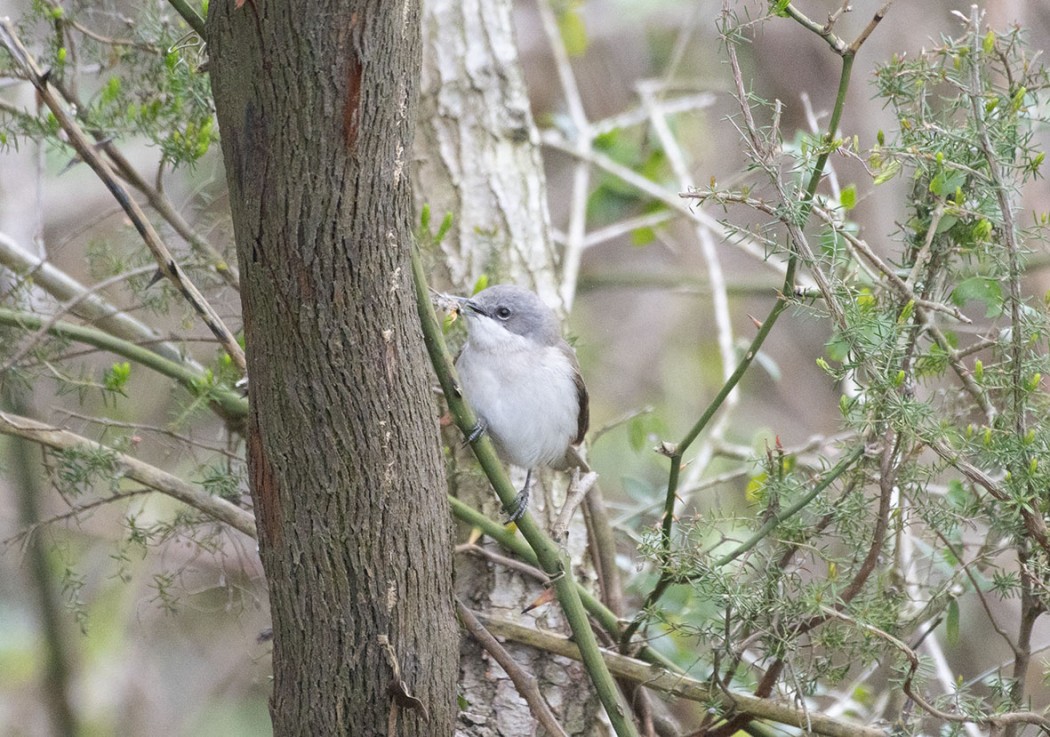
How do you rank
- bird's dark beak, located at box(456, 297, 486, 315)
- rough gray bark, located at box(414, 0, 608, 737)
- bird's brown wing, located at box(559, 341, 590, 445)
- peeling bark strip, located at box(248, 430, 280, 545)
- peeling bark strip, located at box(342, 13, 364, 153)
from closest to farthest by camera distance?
peeling bark strip, located at box(342, 13, 364, 153)
peeling bark strip, located at box(248, 430, 280, 545)
bird's dark beak, located at box(456, 297, 486, 315)
bird's brown wing, located at box(559, 341, 590, 445)
rough gray bark, located at box(414, 0, 608, 737)

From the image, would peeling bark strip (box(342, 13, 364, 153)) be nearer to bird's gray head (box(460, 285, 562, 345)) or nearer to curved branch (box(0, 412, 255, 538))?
curved branch (box(0, 412, 255, 538))

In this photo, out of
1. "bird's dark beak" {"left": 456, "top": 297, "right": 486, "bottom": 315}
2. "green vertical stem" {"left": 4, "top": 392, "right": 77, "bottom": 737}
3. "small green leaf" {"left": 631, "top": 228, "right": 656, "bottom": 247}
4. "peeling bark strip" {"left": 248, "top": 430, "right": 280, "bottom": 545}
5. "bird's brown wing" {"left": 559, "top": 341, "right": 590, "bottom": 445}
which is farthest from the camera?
"small green leaf" {"left": 631, "top": 228, "right": 656, "bottom": 247}

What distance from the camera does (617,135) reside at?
579 cm

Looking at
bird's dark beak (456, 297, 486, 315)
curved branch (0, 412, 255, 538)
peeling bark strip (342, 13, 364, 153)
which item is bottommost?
curved branch (0, 412, 255, 538)

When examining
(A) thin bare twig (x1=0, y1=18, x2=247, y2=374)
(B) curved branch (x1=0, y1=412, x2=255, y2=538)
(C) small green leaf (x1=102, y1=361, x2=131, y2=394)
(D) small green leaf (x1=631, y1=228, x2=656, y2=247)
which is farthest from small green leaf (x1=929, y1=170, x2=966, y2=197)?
(D) small green leaf (x1=631, y1=228, x2=656, y2=247)

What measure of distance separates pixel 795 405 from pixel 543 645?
21.2 feet

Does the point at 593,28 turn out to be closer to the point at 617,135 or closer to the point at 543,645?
the point at 617,135

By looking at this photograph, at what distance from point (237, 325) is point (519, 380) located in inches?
45.1

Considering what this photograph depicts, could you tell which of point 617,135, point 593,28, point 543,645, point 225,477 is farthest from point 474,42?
point 593,28

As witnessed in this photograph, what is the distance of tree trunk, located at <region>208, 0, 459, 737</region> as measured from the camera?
1.98 m

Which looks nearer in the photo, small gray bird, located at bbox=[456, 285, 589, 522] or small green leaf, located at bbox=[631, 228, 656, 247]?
small gray bird, located at bbox=[456, 285, 589, 522]

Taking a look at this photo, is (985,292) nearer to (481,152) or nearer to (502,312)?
(502,312)

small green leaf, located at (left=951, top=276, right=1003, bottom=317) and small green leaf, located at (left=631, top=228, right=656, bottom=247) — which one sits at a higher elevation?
small green leaf, located at (left=631, top=228, right=656, bottom=247)

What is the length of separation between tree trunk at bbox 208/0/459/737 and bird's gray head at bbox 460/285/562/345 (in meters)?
1.43
